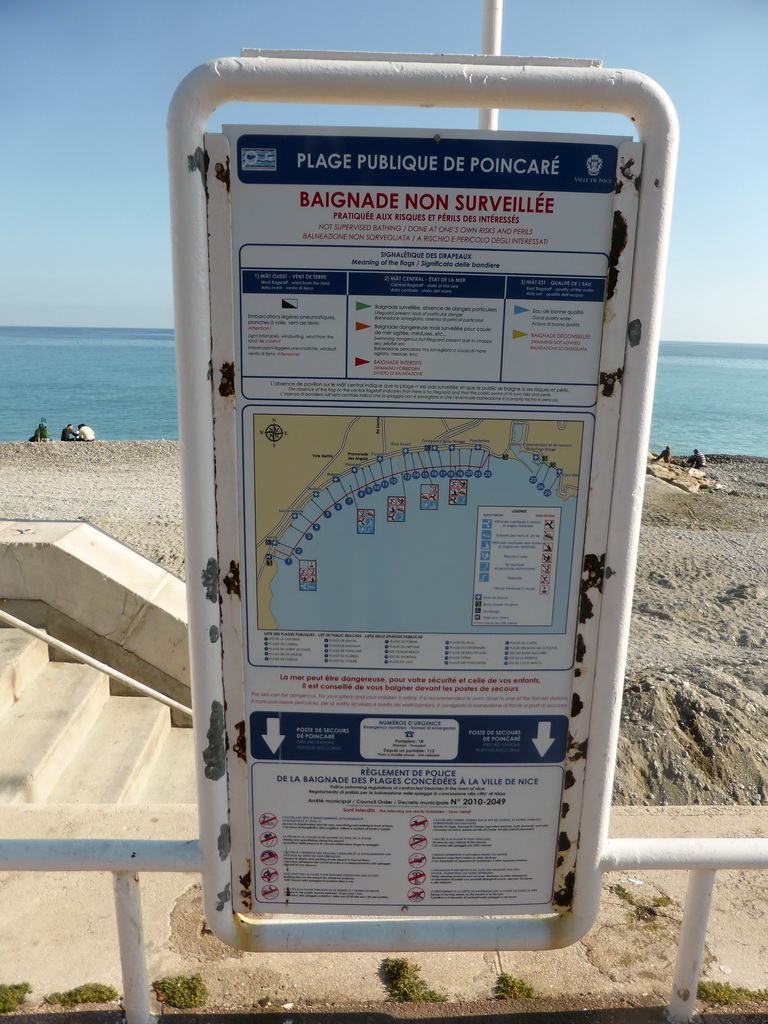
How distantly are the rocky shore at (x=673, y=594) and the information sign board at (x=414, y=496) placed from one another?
4.11 m

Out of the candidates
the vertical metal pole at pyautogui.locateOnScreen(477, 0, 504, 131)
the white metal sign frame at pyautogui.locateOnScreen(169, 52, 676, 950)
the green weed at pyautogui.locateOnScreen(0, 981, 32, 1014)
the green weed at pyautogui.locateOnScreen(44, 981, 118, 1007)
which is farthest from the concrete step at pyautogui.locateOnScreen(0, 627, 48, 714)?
the vertical metal pole at pyautogui.locateOnScreen(477, 0, 504, 131)

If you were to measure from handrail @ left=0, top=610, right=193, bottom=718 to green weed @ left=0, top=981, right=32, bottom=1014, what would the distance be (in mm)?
2848

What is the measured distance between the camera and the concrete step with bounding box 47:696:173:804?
14.2ft

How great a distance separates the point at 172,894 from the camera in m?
2.85

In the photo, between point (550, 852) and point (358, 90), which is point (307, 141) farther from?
point (550, 852)

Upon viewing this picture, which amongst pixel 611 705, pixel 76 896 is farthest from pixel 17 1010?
pixel 611 705

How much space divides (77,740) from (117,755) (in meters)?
0.28

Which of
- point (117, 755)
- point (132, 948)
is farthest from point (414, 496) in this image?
point (117, 755)

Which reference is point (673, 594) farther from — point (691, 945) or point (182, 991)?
point (182, 991)

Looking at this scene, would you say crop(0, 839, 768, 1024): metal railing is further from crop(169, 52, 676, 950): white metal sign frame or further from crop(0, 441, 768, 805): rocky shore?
crop(0, 441, 768, 805): rocky shore

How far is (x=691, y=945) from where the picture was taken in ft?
7.30

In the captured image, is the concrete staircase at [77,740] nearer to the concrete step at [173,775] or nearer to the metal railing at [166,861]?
the concrete step at [173,775]

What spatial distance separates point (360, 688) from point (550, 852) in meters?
0.76

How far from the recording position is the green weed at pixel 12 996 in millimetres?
2344
